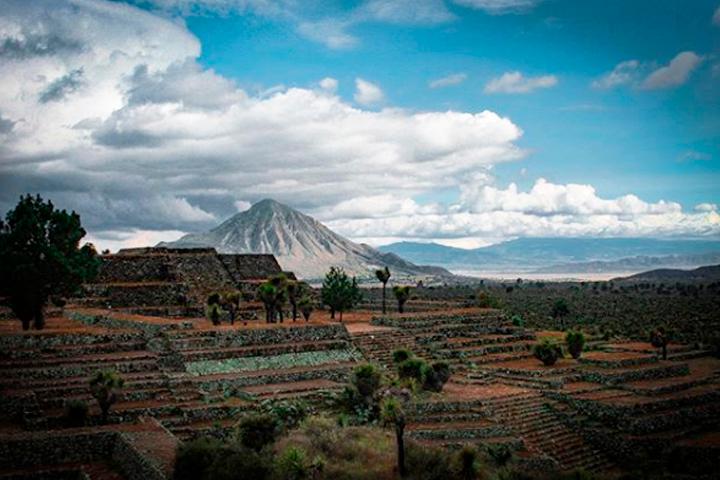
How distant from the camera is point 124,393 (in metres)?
31.0

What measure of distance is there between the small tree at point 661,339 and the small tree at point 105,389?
35.4 meters

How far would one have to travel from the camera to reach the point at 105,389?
1088 inches

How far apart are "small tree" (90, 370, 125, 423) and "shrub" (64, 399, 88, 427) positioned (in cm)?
63

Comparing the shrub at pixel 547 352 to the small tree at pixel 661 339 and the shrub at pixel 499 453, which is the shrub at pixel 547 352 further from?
the shrub at pixel 499 453

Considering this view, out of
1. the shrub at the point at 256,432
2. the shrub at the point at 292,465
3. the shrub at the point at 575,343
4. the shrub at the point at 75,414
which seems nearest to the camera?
the shrub at the point at 292,465

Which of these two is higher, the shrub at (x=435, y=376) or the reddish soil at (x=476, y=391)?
the shrub at (x=435, y=376)

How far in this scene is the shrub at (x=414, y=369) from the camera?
35312 mm

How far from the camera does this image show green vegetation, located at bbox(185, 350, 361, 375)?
118ft

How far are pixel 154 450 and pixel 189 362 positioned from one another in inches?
504

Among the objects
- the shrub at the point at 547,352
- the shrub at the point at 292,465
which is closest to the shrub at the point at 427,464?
the shrub at the point at 292,465

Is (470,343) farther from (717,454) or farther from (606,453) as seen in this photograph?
(717,454)

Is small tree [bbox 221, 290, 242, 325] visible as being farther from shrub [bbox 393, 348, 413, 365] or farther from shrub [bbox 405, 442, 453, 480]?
shrub [bbox 405, 442, 453, 480]

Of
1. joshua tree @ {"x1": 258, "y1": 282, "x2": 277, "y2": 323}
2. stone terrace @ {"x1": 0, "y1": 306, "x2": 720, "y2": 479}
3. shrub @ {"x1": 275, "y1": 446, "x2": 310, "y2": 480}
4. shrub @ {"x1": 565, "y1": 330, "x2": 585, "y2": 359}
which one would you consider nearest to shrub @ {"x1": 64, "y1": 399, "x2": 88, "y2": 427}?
stone terrace @ {"x1": 0, "y1": 306, "x2": 720, "y2": 479}

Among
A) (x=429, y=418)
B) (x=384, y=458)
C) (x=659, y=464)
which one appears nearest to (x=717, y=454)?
(x=659, y=464)
